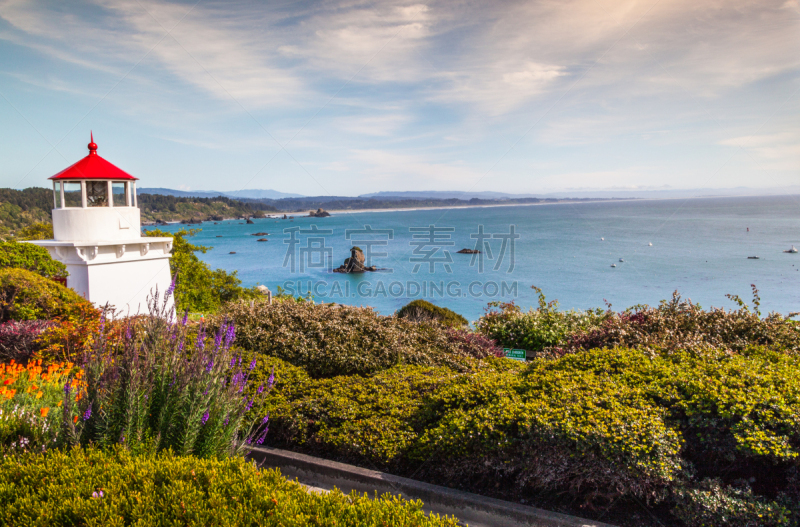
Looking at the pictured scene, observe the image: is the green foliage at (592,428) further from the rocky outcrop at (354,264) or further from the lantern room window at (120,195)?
the rocky outcrop at (354,264)

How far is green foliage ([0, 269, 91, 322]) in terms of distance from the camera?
746 centimetres

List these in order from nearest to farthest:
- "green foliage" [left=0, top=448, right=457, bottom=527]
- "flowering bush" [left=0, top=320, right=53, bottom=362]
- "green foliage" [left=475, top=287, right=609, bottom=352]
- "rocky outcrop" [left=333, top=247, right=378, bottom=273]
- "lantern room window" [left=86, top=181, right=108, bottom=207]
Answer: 1. "green foliage" [left=0, top=448, right=457, bottom=527]
2. "flowering bush" [left=0, top=320, right=53, bottom=362]
3. "green foliage" [left=475, top=287, right=609, bottom=352]
4. "lantern room window" [left=86, top=181, right=108, bottom=207]
5. "rocky outcrop" [left=333, top=247, right=378, bottom=273]

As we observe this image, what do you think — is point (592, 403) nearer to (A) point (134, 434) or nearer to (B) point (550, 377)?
(B) point (550, 377)

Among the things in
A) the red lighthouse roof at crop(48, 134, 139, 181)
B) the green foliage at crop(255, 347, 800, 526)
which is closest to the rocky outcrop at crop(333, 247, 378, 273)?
the red lighthouse roof at crop(48, 134, 139, 181)

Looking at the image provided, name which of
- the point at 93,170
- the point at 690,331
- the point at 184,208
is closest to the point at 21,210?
the point at 93,170

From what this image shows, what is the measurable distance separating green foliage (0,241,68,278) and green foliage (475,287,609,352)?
9.36 meters

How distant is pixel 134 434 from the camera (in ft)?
10.7

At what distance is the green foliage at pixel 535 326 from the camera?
8.49 m

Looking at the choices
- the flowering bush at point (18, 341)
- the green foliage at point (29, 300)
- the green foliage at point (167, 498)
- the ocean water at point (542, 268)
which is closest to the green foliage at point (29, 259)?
the green foliage at point (29, 300)

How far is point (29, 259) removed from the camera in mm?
9016

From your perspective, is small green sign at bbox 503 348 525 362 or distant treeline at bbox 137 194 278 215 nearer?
small green sign at bbox 503 348 525 362

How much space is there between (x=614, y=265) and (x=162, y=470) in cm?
8219

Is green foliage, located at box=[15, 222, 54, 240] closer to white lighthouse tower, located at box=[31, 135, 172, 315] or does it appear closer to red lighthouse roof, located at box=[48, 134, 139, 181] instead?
white lighthouse tower, located at box=[31, 135, 172, 315]

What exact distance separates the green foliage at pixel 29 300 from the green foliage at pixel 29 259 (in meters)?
1.23
